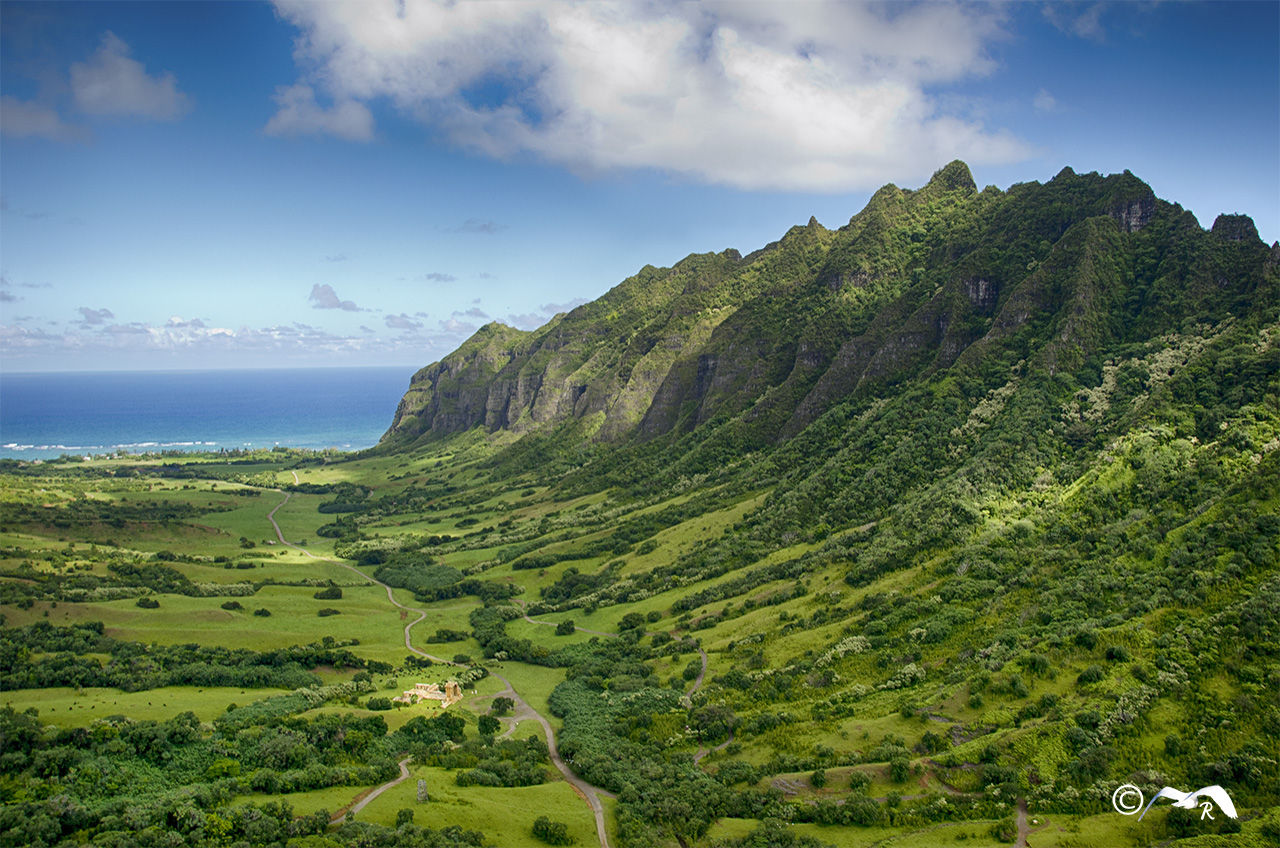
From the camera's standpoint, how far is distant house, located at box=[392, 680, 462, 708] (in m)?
74.3

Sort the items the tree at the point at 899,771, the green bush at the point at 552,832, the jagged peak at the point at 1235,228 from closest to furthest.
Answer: the green bush at the point at 552,832, the tree at the point at 899,771, the jagged peak at the point at 1235,228

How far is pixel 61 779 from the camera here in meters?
52.8

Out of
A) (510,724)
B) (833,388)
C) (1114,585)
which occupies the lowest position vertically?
(510,724)

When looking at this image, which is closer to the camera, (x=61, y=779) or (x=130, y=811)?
(x=130, y=811)

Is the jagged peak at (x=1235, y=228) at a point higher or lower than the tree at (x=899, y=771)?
higher

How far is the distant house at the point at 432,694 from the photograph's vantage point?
244 feet

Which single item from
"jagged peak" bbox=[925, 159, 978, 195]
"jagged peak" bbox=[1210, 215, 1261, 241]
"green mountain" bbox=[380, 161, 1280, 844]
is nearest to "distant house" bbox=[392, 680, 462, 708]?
"green mountain" bbox=[380, 161, 1280, 844]

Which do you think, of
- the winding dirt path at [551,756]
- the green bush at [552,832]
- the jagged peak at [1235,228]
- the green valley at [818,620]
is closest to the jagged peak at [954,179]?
the green valley at [818,620]

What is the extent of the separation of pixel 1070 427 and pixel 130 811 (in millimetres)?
107937

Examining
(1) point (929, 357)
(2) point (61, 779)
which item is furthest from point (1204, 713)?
(1) point (929, 357)

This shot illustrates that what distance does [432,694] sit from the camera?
249 ft

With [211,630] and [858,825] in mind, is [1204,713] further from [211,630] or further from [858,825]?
[211,630]

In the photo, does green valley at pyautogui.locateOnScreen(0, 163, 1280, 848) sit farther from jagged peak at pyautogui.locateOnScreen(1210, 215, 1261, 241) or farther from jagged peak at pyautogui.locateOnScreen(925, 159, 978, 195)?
jagged peak at pyautogui.locateOnScreen(925, 159, 978, 195)

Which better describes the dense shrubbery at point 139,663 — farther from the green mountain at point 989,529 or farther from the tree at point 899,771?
the tree at point 899,771
